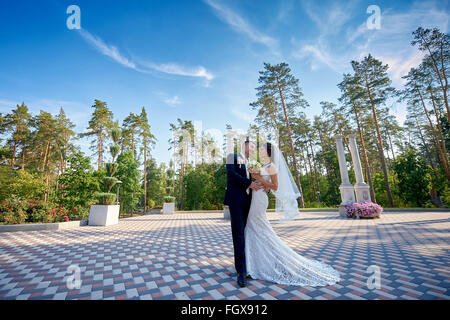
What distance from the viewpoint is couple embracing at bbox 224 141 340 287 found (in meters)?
2.89

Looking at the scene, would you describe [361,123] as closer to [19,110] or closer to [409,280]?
[409,280]

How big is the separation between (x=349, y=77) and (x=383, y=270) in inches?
978

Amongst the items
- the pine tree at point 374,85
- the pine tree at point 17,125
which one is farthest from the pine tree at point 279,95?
the pine tree at point 17,125

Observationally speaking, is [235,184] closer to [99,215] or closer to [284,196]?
[284,196]

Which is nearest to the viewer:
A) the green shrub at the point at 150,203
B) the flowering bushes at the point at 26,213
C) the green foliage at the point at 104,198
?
the flowering bushes at the point at 26,213

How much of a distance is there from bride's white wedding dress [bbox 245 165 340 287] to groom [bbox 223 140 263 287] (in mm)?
169

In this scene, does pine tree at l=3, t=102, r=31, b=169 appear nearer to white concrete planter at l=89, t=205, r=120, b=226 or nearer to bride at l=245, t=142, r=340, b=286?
white concrete planter at l=89, t=205, r=120, b=226

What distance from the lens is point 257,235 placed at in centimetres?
314

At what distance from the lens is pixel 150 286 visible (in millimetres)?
2781

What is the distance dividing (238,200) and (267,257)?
1.09 m

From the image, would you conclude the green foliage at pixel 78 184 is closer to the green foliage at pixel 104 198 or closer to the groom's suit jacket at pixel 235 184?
the green foliage at pixel 104 198

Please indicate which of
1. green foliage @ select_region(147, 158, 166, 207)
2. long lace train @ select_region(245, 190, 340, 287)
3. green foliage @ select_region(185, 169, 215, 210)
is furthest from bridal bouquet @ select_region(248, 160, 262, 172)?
green foliage @ select_region(147, 158, 166, 207)

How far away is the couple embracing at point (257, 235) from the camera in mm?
2889
